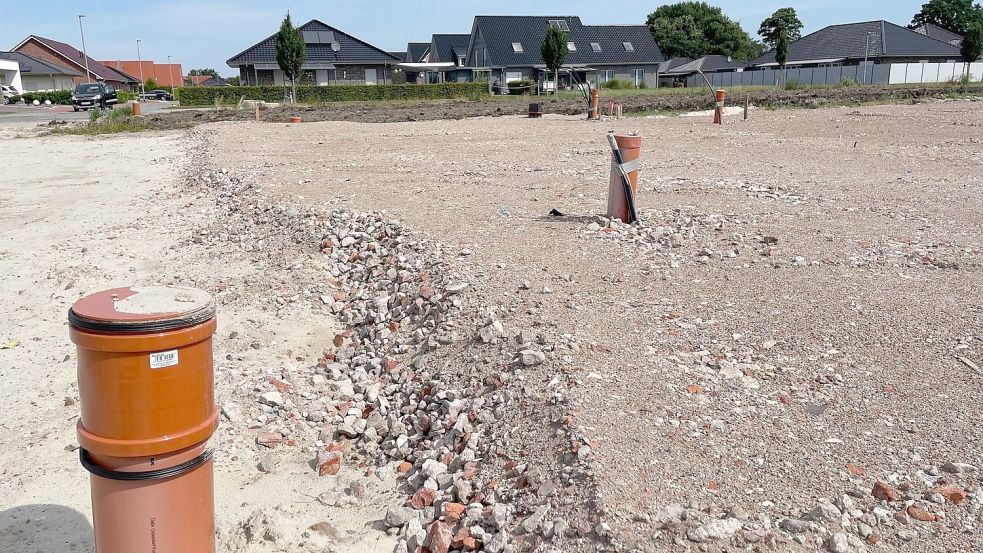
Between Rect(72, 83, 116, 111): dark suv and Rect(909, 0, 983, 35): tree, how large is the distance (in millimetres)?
86970

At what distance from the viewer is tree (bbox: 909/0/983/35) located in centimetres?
9256

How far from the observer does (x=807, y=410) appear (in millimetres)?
4020

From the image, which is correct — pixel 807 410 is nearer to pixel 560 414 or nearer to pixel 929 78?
pixel 560 414

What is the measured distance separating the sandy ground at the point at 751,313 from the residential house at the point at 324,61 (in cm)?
5223

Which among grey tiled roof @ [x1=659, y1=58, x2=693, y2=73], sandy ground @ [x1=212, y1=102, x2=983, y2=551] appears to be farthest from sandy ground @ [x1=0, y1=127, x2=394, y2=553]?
grey tiled roof @ [x1=659, y1=58, x2=693, y2=73]

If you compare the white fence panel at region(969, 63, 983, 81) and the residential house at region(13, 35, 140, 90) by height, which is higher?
the residential house at region(13, 35, 140, 90)

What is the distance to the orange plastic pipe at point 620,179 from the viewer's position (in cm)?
775

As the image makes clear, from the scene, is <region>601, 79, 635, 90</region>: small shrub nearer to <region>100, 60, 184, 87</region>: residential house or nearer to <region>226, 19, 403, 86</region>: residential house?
<region>226, 19, 403, 86</region>: residential house

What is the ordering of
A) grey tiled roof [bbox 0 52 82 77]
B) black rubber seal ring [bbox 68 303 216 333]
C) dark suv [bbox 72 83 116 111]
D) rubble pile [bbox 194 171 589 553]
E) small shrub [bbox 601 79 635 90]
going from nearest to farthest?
black rubber seal ring [bbox 68 303 216 333] < rubble pile [bbox 194 171 589 553] < dark suv [bbox 72 83 116 111] < small shrub [bbox 601 79 635 90] < grey tiled roof [bbox 0 52 82 77]

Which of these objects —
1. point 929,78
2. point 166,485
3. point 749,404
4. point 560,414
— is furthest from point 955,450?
point 929,78

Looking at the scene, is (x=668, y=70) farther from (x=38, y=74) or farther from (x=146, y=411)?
(x=146, y=411)

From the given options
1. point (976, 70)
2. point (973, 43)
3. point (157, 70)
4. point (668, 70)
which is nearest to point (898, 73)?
point (973, 43)

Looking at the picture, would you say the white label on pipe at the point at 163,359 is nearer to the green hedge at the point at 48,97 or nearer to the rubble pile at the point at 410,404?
the rubble pile at the point at 410,404

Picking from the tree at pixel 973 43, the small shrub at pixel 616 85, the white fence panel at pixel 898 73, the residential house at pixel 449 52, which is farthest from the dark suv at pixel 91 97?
the tree at pixel 973 43
